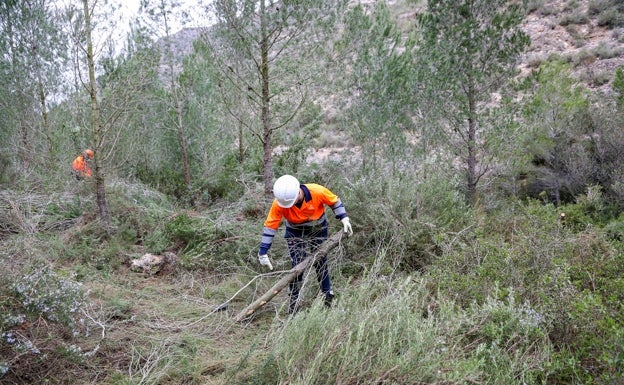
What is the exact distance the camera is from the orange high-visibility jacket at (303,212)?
429cm

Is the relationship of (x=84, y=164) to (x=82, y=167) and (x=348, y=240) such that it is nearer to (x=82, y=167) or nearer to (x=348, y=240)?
(x=82, y=167)

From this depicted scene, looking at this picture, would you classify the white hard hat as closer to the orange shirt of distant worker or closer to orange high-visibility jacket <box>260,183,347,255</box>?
orange high-visibility jacket <box>260,183,347,255</box>

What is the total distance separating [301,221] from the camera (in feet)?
14.6

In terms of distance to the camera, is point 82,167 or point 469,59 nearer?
point 82,167

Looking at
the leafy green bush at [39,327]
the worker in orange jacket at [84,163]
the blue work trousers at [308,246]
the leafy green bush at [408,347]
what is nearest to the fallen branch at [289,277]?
the blue work trousers at [308,246]

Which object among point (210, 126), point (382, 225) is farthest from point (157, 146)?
point (382, 225)

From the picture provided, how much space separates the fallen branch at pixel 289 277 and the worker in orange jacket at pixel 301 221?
11 centimetres

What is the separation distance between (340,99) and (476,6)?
9.99 ft

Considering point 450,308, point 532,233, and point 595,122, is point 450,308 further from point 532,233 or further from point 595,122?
point 595,122

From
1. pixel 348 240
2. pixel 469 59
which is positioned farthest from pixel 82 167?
pixel 469 59

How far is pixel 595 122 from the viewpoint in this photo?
8602 millimetres

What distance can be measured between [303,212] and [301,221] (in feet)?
0.39

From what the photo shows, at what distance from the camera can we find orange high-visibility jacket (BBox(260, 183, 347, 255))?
4.29 metres

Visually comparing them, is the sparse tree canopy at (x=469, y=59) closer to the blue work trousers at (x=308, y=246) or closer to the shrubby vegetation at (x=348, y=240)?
the shrubby vegetation at (x=348, y=240)
